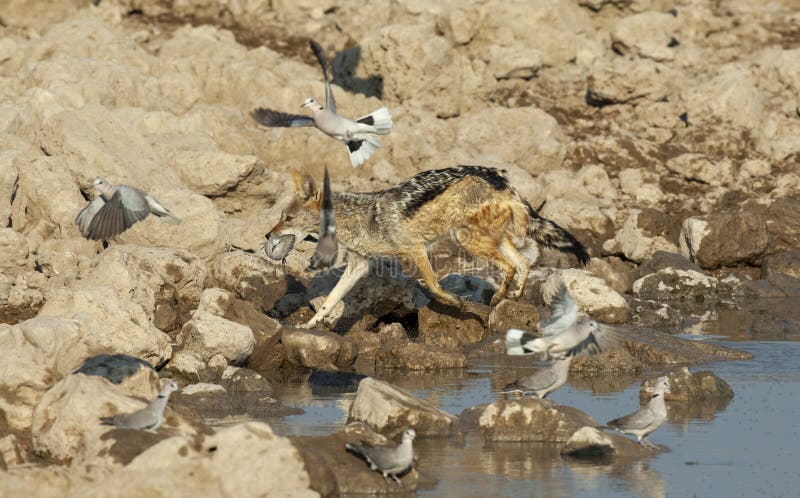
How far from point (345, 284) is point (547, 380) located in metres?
4.83

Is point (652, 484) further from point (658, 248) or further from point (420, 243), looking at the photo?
point (658, 248)

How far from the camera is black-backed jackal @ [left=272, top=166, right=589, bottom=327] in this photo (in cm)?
1630

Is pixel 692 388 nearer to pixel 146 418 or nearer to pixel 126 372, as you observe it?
pixel 126 372

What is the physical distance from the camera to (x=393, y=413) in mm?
11281

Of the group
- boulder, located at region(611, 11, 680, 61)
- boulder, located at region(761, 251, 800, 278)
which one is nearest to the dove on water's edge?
boulder, located at region(761, 251, 800, 278)

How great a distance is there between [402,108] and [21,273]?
10.4 metres

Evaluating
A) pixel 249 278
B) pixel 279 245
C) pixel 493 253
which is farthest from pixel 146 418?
pixel 249 278

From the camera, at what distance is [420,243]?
16469mm

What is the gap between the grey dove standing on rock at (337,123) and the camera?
14438 mm

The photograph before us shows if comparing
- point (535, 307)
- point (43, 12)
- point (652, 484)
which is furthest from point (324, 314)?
point (43, 12)

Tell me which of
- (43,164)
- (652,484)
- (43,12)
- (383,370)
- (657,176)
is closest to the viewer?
(652,484)

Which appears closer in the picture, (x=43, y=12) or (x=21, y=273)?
(x=21, y=273)

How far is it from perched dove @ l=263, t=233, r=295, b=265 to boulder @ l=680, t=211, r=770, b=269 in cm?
837

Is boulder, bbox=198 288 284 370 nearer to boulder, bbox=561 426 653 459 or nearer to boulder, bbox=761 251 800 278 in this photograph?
boulder, bbox=561 426 653 459
